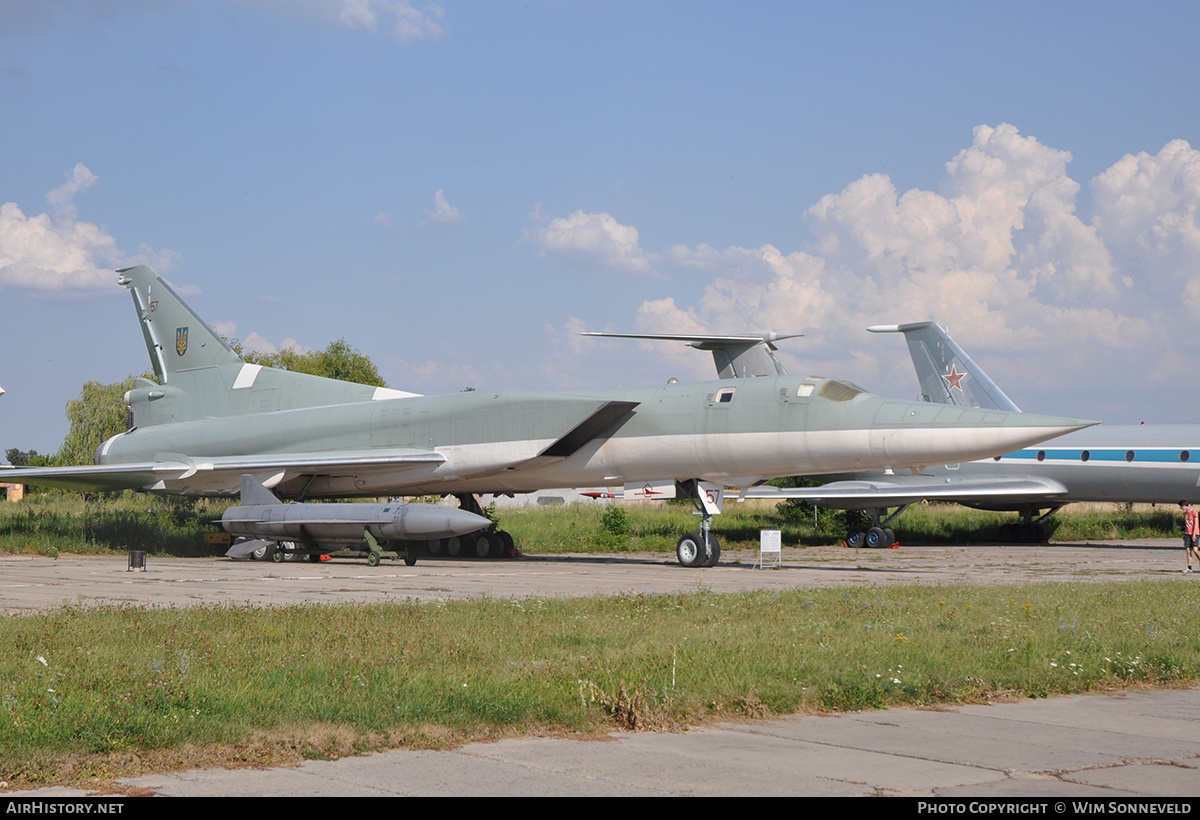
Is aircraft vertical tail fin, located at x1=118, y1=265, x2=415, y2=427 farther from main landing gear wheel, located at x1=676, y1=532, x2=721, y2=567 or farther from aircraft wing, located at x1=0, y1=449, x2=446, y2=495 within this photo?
main landing gear wheel, located at x1=676, y1=532, x2=721, y2=567

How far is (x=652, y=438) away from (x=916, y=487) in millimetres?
11752

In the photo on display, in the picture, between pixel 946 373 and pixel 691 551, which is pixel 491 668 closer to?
pixel 691 551

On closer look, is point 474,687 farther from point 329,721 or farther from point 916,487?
point 916,487

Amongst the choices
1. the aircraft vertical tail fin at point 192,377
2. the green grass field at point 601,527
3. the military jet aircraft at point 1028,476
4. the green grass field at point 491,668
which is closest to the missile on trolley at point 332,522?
the green grass field at point 601,527

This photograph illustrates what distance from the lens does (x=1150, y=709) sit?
639 cm


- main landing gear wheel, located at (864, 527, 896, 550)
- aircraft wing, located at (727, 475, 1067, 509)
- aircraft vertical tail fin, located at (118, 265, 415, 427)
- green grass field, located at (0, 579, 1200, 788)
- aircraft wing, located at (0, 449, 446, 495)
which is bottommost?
main landing gear wheel, located at (864, 527, 896, 550)

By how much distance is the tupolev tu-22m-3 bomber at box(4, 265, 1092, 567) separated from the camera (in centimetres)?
1656

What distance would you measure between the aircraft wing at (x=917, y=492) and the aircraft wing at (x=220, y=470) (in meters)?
10.3

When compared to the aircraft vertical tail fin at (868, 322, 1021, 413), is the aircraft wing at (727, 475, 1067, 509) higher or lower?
lower

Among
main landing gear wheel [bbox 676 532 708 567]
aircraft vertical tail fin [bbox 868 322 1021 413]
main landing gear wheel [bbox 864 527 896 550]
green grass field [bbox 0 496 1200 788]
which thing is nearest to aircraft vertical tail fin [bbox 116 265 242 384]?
main landing gear wheel [bbox 676 532 708 567]

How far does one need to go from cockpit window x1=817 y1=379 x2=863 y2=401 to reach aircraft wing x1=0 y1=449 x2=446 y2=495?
24.4 ft

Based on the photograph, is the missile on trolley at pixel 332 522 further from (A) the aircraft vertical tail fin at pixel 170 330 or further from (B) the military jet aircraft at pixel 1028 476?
(B) the military jet aircraft at pixel 1028 476
